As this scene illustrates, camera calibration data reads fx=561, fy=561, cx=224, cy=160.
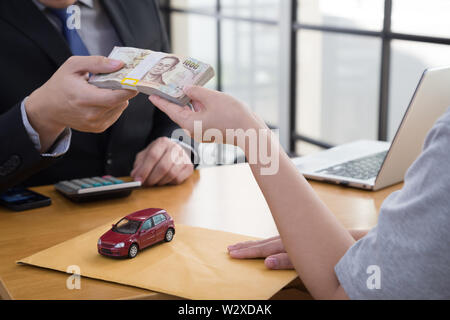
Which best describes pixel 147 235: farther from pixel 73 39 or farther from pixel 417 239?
pixel 73 39

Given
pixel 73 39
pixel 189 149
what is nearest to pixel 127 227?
pixel 189 149

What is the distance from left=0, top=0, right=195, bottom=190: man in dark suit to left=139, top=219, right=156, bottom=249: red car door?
0.27 meters

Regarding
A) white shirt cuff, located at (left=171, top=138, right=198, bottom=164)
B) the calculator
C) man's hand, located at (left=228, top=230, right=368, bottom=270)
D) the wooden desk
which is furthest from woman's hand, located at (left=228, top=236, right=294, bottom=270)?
white shirt cuff, located at (left=171, top=138, right=198, bottom=164)

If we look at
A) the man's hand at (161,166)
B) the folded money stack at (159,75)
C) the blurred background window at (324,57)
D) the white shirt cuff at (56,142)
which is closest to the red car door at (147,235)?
the folded money stack at (159,75)

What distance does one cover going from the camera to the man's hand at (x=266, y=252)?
0.97 metres

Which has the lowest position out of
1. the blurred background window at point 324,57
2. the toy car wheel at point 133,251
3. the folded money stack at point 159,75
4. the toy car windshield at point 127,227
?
the blurred background window at point 324,57

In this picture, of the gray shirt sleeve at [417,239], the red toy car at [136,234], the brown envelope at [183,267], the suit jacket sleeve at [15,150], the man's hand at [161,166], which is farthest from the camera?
the man's hand at [161,166]

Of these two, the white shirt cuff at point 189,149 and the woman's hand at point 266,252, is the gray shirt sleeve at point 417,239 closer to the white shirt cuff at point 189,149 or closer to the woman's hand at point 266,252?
the woman's hand at point 266,252

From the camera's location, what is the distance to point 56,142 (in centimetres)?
131

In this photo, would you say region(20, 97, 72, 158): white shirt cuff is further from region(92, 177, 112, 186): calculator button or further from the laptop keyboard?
the laptop keyboard

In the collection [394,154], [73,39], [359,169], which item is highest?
[73,39]

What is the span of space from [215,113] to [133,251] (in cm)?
29
